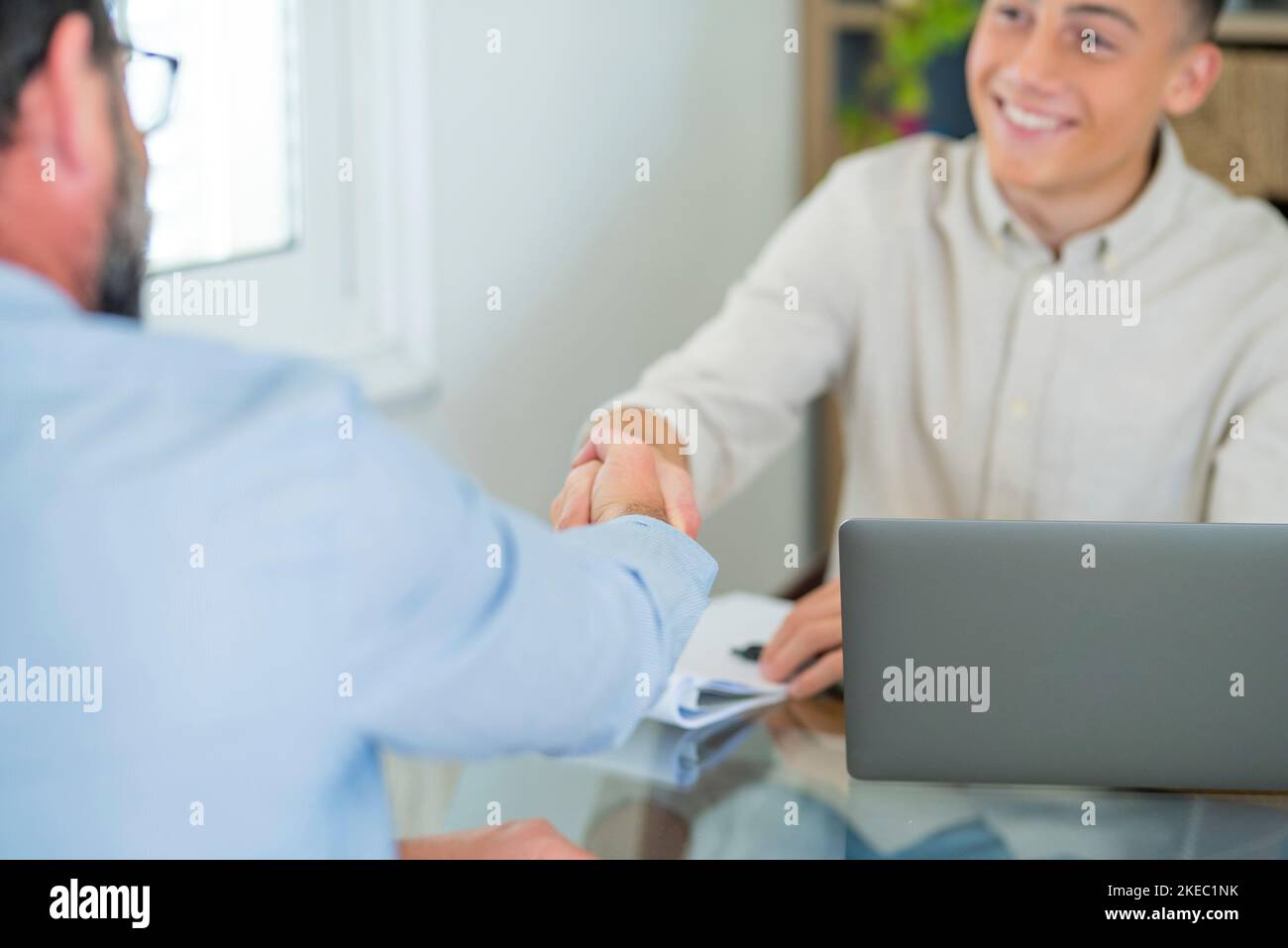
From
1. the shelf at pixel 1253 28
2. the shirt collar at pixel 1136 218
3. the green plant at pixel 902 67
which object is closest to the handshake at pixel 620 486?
the shirt collar at pixel 1136 218

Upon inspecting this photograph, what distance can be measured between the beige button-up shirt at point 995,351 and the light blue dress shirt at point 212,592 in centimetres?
71

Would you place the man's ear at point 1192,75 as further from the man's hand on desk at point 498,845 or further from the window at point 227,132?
the man's hand on desk at point 498,845

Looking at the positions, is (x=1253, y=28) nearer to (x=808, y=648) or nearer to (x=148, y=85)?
(x=808, y=648)

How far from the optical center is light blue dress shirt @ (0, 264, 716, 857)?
1.73 ft

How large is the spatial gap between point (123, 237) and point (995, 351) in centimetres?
105

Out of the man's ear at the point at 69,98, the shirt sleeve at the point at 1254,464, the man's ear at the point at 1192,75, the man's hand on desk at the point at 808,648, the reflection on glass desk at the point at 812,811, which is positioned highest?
the man's ear at the point at 1192,75

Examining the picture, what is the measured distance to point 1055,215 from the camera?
1.47 m

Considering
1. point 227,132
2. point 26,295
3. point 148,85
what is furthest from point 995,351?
point 26,295

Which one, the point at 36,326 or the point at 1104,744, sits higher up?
the point at 36,326

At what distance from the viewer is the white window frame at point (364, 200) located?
3.84 feet
